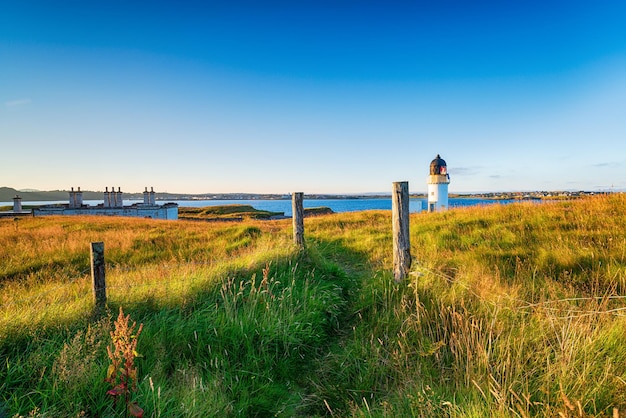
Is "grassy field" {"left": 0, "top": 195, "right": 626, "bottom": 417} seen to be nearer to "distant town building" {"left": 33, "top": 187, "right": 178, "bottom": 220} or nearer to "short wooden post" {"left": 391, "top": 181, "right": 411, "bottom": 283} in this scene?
"short wooden post" {"left": 391, "top": 181, "right": 411, "bottom": 283}

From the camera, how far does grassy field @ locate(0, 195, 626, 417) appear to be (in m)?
2.60

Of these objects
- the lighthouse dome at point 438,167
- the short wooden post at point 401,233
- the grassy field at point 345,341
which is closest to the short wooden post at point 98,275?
the grassy field at point 345,341

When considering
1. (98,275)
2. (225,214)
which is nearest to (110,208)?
(225,214)

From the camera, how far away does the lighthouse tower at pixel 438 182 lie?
32281 millimetres

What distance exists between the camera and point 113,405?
2.60 meters

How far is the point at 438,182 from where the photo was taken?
3225 cm

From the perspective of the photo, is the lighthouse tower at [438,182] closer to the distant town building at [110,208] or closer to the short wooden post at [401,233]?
the short wooden post at [401,233]

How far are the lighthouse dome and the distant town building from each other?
36.8m

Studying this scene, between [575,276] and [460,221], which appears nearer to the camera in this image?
[575,276]

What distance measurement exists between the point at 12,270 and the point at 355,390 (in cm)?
1017

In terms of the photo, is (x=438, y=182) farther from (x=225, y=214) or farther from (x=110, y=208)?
(x=225, y=214)

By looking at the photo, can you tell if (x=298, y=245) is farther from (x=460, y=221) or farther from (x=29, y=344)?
(x=460, y=221)

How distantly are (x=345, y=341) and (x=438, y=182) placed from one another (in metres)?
31.2

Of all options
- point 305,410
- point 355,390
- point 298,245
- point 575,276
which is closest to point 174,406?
point 305,410
